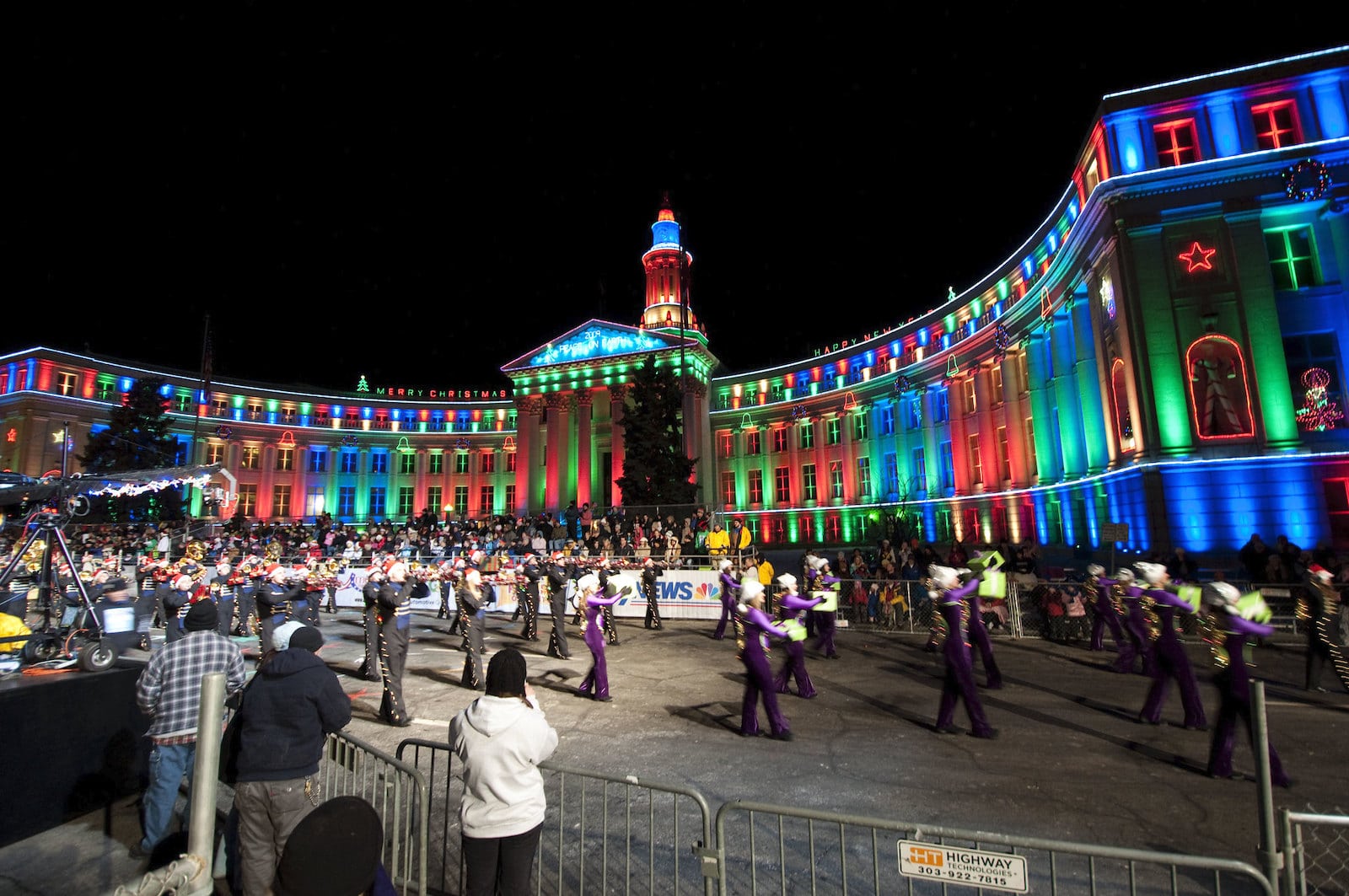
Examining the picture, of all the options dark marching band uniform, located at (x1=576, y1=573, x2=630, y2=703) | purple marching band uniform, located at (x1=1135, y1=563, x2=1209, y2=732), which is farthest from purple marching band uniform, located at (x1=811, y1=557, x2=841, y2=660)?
purple marching band uniform, located at (x1=1135, y1=563, x2=1209, y2=732)

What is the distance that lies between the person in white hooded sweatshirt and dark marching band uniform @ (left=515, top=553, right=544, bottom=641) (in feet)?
36.5

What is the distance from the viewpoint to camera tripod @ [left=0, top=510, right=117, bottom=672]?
6.95 meters

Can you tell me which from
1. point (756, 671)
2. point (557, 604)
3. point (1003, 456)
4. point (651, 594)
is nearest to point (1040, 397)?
point (1003, 456)

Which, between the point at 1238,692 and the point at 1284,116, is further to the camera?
the point at 1284,116

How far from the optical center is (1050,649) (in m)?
14.1

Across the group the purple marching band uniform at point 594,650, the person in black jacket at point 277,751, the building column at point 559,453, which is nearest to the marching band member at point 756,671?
the purple marching band uniform at point 594,650

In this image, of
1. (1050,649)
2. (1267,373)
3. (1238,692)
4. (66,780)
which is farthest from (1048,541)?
(66,780)

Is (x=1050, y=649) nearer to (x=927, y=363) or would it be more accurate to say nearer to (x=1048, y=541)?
(x=1048, y=541)

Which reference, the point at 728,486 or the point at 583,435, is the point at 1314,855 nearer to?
the point at 583,435

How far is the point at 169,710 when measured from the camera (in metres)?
5.36

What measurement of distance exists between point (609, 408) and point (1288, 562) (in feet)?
152

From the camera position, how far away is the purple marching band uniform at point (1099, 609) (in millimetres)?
12878

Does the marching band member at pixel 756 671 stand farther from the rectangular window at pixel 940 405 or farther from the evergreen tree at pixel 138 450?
the evergreen tree at pixel 138 450

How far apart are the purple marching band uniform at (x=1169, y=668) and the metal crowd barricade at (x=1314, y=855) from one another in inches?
95.8
